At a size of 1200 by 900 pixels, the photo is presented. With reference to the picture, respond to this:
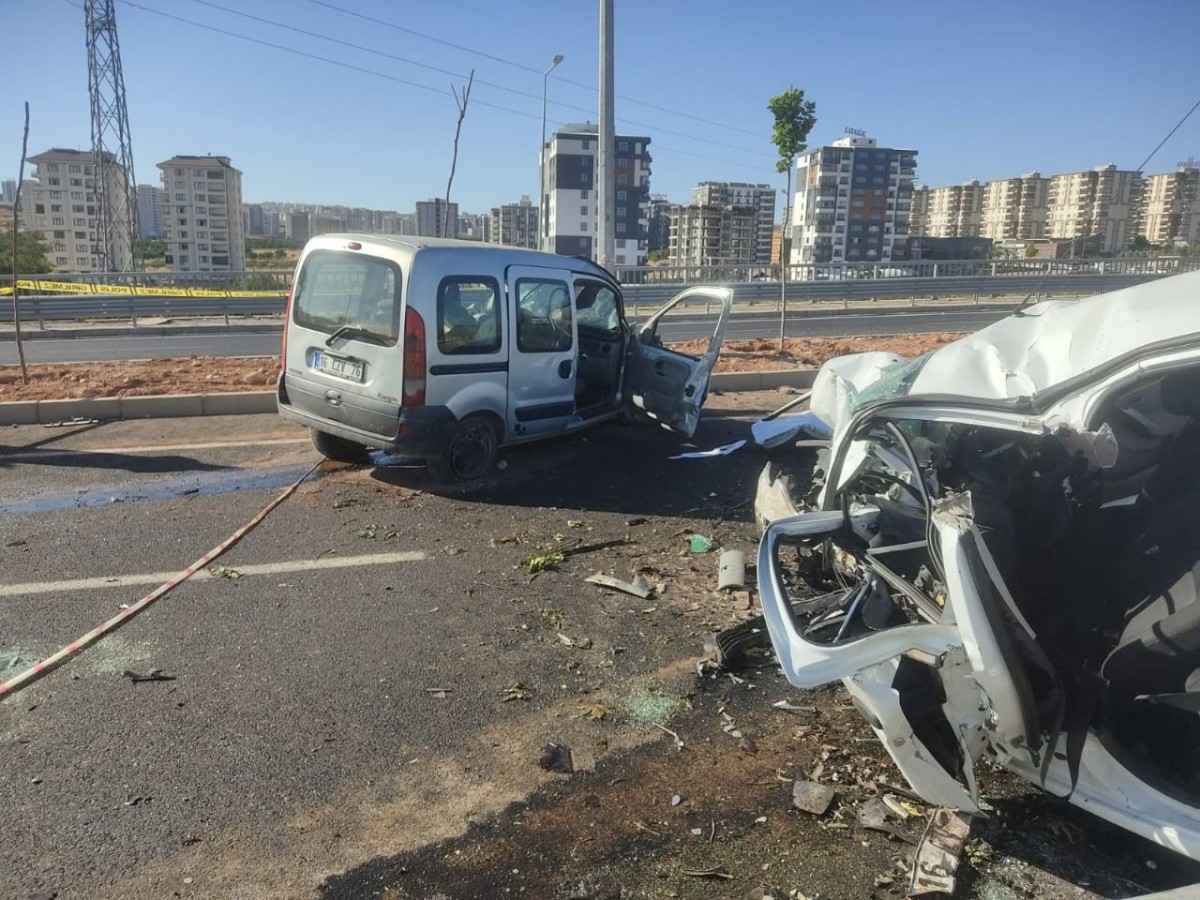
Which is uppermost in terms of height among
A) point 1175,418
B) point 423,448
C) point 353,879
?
point 1175,418

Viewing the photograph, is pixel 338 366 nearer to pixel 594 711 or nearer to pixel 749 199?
pixel 594 711

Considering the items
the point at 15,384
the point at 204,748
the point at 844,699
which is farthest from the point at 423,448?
the point at 15,384

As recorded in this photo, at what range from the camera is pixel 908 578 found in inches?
137

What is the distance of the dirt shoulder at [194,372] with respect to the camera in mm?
10250

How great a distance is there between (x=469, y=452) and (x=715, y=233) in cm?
6361

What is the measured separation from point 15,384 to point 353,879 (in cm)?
1055

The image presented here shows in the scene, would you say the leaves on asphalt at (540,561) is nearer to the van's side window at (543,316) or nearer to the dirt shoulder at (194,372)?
the van's side window at (543,316)

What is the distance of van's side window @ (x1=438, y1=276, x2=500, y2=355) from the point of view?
670cm

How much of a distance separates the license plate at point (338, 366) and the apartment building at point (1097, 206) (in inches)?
1855

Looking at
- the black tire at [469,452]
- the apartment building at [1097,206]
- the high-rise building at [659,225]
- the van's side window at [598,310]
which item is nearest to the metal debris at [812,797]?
the black tire at [469,452]

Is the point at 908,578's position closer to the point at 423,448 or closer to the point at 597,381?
the point at 423,448

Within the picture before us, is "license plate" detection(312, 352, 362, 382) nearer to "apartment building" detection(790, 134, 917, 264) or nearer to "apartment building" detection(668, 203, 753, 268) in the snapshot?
"apartment building" detection(668, 203, 753, 268)

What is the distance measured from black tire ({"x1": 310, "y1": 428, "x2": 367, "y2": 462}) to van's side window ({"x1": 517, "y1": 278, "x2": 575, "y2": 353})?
1842 millimetres

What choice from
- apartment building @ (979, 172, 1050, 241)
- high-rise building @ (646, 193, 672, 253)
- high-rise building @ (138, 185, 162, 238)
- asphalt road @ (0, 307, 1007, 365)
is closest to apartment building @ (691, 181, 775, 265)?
high-rise building @ (646, 193, 672, 253)
